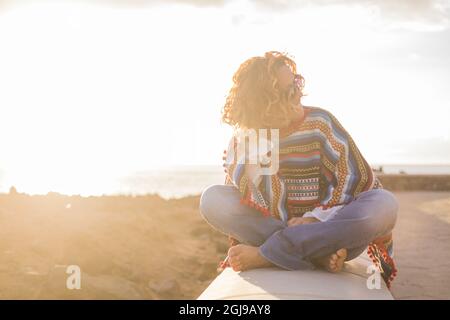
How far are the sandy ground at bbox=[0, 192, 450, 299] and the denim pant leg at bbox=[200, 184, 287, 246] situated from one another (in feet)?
4.39

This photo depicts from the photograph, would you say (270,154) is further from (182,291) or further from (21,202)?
(21,202)

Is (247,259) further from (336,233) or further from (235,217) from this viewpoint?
(336,233)

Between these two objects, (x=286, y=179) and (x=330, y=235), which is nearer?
(x=330, y=235)

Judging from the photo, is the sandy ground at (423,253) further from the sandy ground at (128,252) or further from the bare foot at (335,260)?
the bare foot at (335,260)

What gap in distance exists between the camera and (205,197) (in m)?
3.33

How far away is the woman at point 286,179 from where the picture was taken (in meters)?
3.07

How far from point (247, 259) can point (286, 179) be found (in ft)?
1.87

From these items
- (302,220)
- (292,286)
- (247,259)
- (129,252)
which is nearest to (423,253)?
(302,220)

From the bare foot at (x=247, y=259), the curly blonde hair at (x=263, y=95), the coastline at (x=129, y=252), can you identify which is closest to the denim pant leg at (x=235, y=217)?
the bare foot at (x=247, y=259)

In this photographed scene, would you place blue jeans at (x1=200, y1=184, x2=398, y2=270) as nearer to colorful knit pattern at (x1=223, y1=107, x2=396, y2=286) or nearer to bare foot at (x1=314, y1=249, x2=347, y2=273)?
bare foot at (x1=314, y1=249, x2=347, y2=273)

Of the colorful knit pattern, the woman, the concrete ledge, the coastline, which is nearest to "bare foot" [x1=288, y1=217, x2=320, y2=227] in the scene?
the woman

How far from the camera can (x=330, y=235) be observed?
9.59ft
